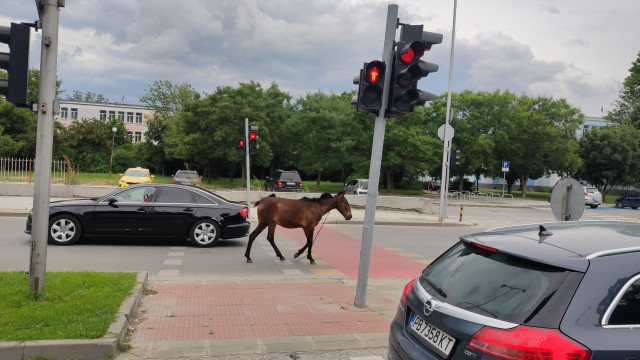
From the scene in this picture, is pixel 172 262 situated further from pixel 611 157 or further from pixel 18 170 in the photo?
pixel 611 157

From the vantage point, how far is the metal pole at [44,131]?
17.9 ft

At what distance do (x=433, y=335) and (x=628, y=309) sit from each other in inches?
43.2

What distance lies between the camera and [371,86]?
6543 millimetres

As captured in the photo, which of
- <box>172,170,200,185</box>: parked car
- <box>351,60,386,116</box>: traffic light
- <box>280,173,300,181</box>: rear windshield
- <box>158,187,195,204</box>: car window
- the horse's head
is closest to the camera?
<box>351,60,386,116</box>: traffic light

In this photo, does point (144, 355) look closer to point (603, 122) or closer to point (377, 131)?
point (377, 131)

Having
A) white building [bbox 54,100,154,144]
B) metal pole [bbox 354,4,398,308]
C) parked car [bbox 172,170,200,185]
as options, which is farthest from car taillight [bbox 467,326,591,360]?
white building [bbox 54,100,154,144]

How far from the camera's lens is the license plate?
2.91 metres

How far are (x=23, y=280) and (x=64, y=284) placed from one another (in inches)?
24.9

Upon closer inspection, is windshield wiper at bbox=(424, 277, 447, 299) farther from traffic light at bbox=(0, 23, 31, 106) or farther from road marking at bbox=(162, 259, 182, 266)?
road marking at bbox=(162, 259, 182, 266)

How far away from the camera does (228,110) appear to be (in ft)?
134

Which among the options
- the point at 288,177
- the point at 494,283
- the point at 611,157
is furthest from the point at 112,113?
the point at 494,283

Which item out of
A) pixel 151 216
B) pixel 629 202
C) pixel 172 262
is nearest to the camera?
pixel 172 262

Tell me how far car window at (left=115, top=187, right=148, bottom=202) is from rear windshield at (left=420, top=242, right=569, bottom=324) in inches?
354

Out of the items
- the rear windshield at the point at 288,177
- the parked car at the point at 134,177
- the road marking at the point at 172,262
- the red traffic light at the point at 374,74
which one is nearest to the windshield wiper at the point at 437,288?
the red traffic light at the point at 374,74
